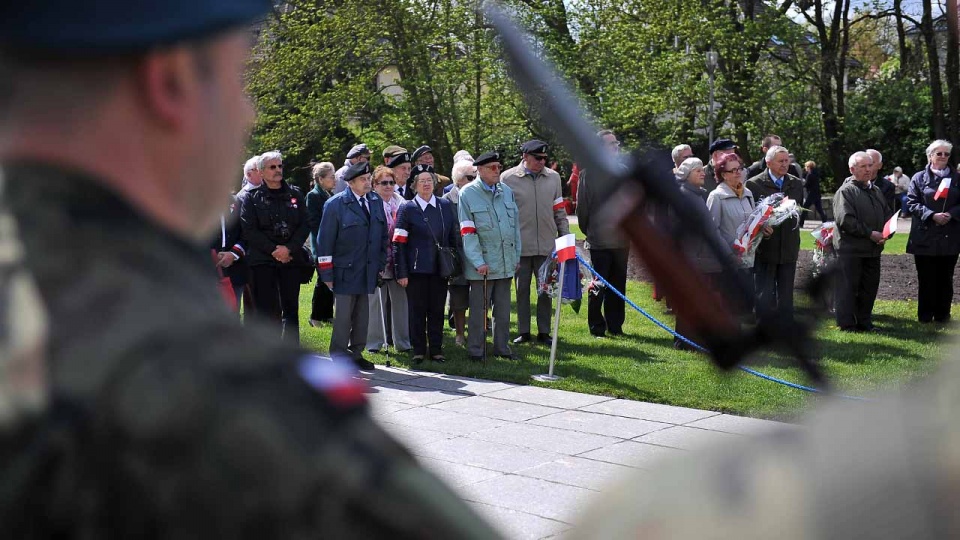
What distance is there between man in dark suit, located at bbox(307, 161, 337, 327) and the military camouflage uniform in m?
11.4

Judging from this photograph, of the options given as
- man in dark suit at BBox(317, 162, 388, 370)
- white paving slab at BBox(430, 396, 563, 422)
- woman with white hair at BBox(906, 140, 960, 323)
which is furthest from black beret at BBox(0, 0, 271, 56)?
woman with white hair at BBox(906, 140, 960, 323)

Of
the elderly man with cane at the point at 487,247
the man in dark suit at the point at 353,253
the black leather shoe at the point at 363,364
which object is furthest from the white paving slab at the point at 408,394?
the elderly man with cane at the point at 487,247

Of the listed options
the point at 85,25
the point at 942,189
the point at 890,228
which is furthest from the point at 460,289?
the point at 85,25

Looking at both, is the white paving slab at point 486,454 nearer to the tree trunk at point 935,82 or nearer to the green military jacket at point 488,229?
the green military jacket at point 488,229

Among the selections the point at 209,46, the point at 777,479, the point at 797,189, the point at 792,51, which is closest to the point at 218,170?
the point at 209,46

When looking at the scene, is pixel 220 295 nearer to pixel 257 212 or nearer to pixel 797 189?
pixel 257 212

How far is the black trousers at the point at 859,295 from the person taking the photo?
487 inches

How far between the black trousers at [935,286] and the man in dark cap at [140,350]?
42.3 feet

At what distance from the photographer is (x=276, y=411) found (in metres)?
0.76

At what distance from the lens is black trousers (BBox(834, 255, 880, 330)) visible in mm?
12359

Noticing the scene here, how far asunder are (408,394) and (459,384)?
64 cm

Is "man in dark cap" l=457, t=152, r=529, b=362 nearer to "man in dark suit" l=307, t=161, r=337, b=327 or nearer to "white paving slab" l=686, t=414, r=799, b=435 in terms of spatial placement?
"man in dark suit" l=307, t=161, r=337, b=327

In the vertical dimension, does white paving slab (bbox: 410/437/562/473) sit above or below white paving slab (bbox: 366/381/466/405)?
below

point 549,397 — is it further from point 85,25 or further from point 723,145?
point 85,25
